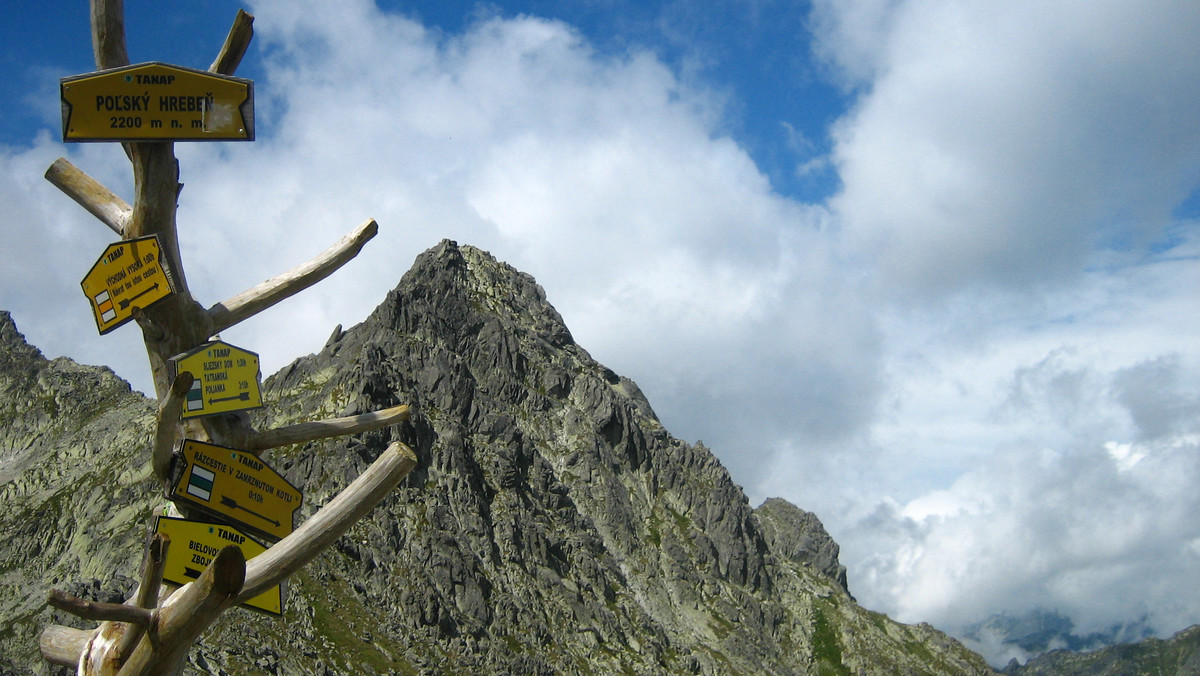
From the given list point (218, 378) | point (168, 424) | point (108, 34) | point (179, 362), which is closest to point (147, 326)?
point (179, 362)

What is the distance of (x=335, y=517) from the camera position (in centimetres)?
685

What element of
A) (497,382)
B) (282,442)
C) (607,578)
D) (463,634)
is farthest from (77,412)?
(282,442)

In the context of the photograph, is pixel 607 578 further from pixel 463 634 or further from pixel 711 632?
pixel 463 634

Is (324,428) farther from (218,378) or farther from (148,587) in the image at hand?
(148,587)

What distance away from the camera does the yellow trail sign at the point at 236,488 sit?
291 inches

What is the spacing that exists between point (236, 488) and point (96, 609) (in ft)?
6.76

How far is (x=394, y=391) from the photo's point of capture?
146500 mm

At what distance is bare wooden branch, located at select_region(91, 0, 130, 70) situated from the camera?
23.9ft

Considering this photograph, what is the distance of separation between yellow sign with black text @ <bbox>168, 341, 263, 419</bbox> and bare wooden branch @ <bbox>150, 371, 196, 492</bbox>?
0.86 ft

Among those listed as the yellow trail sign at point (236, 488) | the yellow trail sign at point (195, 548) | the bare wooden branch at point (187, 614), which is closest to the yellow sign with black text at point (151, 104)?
the yellow trail sign at point (236, 488)

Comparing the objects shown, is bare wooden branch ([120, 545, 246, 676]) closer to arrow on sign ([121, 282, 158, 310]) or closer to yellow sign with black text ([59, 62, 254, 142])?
arrow on sign ([121, 282, 158, 310])

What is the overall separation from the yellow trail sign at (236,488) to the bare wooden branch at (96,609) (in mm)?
1361

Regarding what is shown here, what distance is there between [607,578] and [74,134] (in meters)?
156

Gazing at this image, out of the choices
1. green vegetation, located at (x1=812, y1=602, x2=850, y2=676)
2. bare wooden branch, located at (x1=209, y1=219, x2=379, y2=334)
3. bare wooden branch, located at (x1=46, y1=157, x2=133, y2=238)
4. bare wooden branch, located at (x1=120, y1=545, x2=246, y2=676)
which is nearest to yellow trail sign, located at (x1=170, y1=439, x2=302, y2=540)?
bare wooden branch, located at (x1=120, y1=545, x2=246, y2=676)
